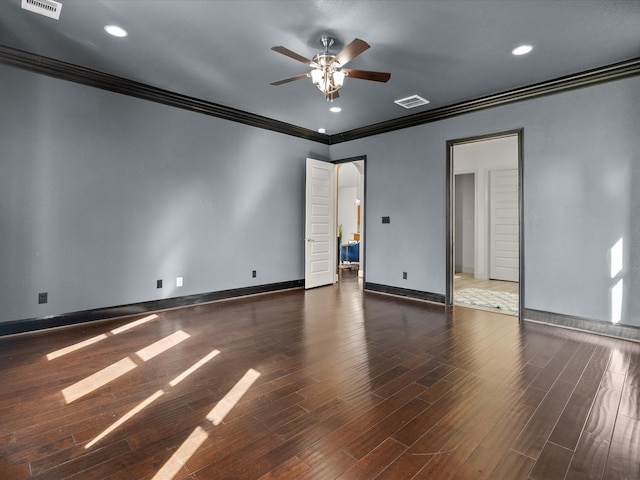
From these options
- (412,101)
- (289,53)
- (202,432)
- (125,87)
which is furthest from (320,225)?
(202,432)

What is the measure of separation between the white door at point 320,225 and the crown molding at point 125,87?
A: 982 mm

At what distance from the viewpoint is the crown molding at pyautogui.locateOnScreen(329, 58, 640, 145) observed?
12.1ft

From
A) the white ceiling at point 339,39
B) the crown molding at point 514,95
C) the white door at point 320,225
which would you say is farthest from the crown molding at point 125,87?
the crown molding at point 514,95

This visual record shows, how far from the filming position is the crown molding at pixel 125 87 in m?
3.57

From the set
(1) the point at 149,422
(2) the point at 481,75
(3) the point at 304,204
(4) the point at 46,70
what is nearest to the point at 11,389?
(1) the point at 149,422

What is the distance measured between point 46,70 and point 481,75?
497cm

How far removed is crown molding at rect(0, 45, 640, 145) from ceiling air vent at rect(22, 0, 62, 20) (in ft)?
3.39

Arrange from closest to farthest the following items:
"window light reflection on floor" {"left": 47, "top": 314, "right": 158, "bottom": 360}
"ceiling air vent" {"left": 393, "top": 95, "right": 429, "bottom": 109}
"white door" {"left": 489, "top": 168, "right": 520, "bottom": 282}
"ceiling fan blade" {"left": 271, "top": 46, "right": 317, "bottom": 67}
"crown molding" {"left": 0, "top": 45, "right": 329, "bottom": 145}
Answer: "ceiling fan blade" {"left": 271, "top": 46, "right": 317, "bottom": 67}
"window light reflection on floor" {"left": 47, "top": 314, "right": 158, "bottom": 360}
"crown molding" {"left": 0, "top": 45, "right": 329, "bottom": 145}
"ceiling air vent" {"left": 393, "top": 95, "right": 429, "bottom": 109}
"white door" {"left": 489, "top": 168, "right": 520, "bottom": 282}

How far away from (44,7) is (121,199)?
2065 millimetres

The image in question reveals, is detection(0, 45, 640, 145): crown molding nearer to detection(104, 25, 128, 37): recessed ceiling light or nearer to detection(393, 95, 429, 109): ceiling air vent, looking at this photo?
detection(393, 95, 429, 109): ceiling air vent

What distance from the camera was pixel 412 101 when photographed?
15.9ft

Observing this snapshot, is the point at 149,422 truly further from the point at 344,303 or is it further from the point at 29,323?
the point at 344,303

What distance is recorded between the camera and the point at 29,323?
11.9ft

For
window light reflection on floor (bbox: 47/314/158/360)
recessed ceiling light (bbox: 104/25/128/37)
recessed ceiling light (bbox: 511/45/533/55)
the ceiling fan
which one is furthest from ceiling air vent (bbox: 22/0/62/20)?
recessed ceiling light (bbox: 511/45/533/55)
